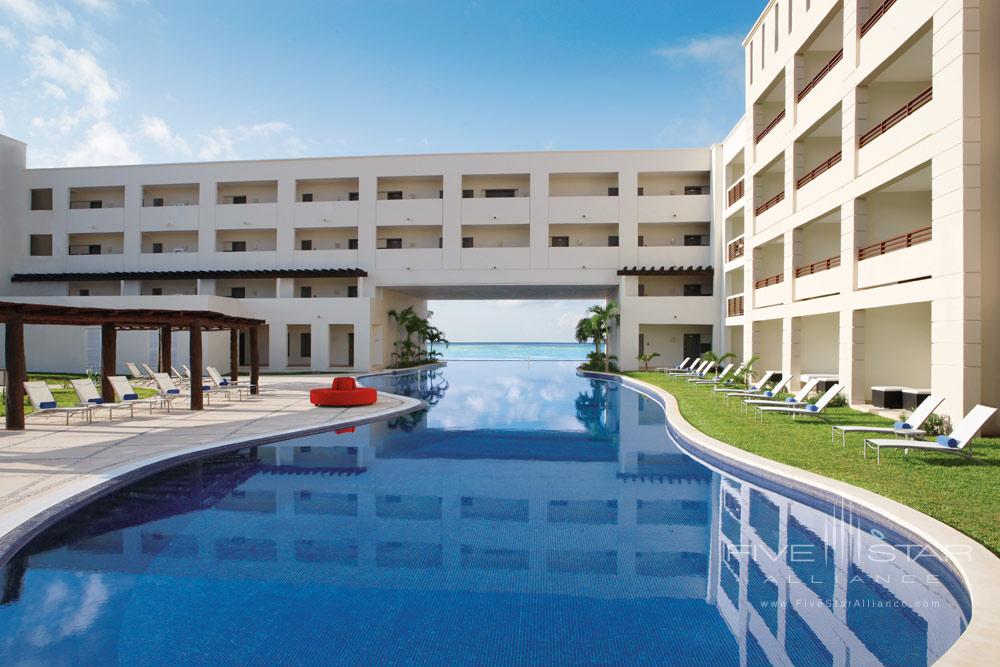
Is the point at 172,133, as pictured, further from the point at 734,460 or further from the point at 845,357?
the point at 845,357

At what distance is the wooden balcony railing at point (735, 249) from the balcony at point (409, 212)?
14713 mm

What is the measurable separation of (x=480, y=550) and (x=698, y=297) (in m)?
25.6

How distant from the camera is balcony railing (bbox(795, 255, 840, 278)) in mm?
16094

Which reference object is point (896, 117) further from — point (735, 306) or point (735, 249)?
point (735, 249)

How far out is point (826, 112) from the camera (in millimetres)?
15922

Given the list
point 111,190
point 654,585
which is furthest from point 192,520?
point 111,190

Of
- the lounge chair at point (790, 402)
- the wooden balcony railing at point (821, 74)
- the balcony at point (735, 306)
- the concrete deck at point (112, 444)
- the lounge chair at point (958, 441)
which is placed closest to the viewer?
the concrete deck at point (112, 444)

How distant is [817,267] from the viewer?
17.1 m

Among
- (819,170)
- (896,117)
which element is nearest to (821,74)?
(819,170)

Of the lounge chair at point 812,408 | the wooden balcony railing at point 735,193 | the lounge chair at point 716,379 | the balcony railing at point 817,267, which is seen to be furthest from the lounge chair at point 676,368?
the lounge chair at point 812,408

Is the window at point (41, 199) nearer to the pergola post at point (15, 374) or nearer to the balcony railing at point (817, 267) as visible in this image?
the pergola post at point (15, 374)

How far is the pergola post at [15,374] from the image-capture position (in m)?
11.5

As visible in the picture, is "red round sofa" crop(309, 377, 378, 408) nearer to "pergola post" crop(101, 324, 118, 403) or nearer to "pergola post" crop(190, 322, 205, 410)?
"pergola post" crop(190, 322, 205, 410)

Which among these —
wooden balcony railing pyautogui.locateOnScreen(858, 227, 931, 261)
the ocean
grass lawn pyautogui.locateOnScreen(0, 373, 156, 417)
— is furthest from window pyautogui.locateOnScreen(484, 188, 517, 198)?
wooden balcony railing pyautogui.locateOnScreen(858, 227, 931, 261)
